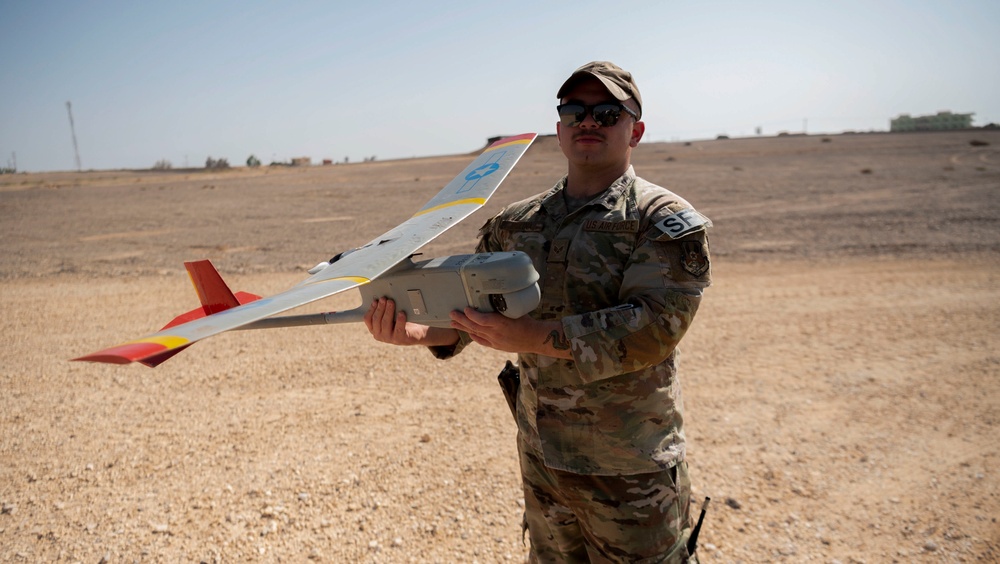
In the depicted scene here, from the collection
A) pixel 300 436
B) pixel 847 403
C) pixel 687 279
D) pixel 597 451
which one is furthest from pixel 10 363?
pixel 847 403

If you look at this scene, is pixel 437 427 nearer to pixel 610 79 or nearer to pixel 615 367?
pixel 615 367

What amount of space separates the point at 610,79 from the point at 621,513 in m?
1.70

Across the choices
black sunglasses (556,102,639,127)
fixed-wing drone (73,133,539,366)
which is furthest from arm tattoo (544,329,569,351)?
black sunglasses (556,102,639,127)

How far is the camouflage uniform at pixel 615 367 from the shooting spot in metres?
2.12

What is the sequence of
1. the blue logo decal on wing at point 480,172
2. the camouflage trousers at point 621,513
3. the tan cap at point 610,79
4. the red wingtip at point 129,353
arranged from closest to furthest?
the red wingtip at point 129,353 → the tan cap at point 610,79 → the camouflage trousers at point 621,513 → the blue logo decal on wing at point 480,172

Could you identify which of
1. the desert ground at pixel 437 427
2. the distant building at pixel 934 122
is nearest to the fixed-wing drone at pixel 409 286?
the desert ground at pixel 437 427

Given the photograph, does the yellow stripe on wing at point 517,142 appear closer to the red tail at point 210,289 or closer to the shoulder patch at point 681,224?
the shoulder patch at point 681,224

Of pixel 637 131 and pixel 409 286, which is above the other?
pixel 637 131

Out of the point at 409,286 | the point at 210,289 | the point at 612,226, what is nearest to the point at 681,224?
the point at 612,226

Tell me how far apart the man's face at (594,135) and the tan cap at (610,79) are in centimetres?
3

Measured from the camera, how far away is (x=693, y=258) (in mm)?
2145

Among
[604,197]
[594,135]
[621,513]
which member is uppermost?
[594,135]

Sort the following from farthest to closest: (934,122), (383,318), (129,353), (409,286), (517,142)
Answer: (934,122) → (517,142) → (383,318) → (409,286) → (129,353)

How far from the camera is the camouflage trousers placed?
237 cm
